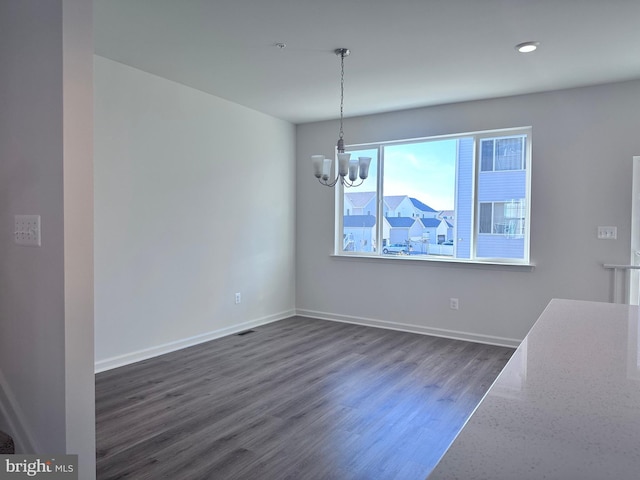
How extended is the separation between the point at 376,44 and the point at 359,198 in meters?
2.56

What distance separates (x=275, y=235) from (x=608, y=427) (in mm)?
4962

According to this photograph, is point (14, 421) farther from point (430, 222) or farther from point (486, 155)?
point (486, 155)

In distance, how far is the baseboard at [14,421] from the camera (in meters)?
1.82

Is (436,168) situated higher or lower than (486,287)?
higher

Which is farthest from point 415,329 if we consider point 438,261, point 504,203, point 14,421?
point 14,421

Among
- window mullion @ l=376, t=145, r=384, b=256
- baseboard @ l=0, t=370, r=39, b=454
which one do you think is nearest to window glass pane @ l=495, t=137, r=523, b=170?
window mullion @ l=376, t=145, r=384, b=256

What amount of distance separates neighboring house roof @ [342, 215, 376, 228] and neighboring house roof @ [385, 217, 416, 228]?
0.21 metres

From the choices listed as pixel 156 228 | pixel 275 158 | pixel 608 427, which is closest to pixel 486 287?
pixel 275 158

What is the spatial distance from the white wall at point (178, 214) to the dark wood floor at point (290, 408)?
409mm

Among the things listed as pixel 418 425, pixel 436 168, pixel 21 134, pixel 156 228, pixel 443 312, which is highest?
pixel 436 168

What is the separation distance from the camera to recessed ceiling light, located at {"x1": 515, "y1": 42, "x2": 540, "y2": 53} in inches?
123

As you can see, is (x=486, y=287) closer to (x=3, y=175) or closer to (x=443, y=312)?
(x=443, y=312)

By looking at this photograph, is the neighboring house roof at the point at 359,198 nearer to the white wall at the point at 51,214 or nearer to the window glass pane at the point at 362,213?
the window glass pane at the point at 362,213

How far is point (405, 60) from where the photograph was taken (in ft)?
11.5
